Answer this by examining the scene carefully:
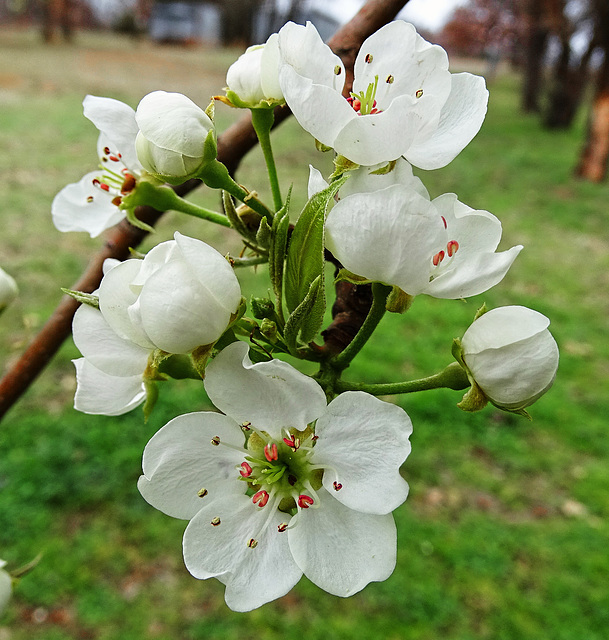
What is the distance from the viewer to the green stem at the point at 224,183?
0.72 m

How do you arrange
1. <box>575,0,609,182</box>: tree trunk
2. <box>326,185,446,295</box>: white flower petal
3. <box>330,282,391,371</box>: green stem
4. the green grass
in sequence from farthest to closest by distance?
<box>575,0,609,182</box>: tree trunk
the green grass
<box>330,282,391,371</box>: green stem
<box>326,185,446,295</box>: white flower petal

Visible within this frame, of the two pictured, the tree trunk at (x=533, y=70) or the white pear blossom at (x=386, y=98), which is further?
the tree trunk at (x=533, y=70)

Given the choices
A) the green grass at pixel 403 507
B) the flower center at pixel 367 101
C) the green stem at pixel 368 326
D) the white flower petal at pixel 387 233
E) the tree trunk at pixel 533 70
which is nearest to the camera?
the white flower petal at pixel 387 233

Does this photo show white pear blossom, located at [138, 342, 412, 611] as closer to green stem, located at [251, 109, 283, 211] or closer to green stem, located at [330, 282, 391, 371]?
green stem, located at [330, 282, 391, 371]

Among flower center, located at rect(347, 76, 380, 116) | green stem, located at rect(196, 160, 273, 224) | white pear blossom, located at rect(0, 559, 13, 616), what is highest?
flower center, located at rect(347, 76, 380, 116)

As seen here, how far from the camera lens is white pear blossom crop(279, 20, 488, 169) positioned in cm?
62

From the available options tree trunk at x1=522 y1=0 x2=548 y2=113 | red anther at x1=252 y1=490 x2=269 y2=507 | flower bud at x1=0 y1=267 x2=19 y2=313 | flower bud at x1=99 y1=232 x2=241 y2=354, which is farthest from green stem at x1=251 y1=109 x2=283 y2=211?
tree trunk at x1=522 y1=0 x2=548 y2=113

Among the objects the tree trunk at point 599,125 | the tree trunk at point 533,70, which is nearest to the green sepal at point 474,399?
the tree trunk at point 599,125

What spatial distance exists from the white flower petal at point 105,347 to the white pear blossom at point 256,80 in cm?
31

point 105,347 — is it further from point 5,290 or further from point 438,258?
point 5,290

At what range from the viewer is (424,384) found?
27.4 inches

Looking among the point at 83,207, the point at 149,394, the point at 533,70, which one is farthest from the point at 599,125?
the point at 149,394

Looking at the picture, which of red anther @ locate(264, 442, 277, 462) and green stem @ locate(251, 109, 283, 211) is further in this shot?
green stem @ locate(251, 109, 283, 211)

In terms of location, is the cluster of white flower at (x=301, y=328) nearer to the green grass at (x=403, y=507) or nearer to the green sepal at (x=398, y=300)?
the green sepal at (x=398, y=300)
